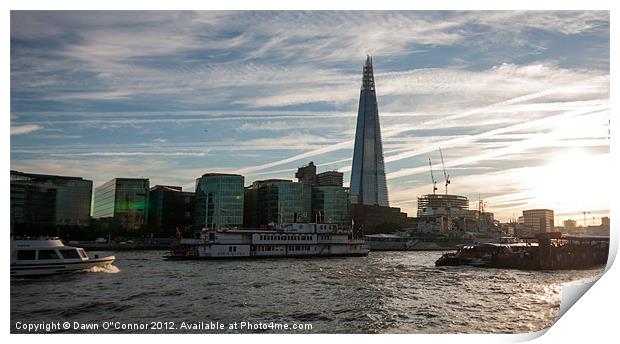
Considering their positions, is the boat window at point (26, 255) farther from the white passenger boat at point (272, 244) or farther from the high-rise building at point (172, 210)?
the high-rise building at point (172, 210)

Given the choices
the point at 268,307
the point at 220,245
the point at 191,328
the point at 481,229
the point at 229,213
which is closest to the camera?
the point at 191,328

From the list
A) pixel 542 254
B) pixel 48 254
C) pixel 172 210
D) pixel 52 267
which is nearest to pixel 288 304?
pixel 52 267

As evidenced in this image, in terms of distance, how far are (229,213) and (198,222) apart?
2414 mm

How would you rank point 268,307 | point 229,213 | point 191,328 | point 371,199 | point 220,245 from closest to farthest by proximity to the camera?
point 191,328 < point 268,307 < point 220,245 < point 229,213 < point 371,199

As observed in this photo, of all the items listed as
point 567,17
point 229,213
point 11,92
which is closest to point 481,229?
point 229,213

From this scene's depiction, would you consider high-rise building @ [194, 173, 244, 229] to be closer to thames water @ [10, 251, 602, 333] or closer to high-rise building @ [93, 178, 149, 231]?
high-rise building @ [93, 178, 149, 231]

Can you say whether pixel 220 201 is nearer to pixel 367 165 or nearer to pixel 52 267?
pixel 52 267

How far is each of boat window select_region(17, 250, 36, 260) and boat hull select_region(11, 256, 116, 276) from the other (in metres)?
0.17

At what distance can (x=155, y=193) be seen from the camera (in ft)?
113

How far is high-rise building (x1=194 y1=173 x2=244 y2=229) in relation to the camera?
3416 cm

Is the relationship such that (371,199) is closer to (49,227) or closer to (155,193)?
(155,193)

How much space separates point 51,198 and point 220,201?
18869 millimetres

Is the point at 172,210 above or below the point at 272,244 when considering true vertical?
above

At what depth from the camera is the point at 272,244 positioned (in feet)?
88.0
